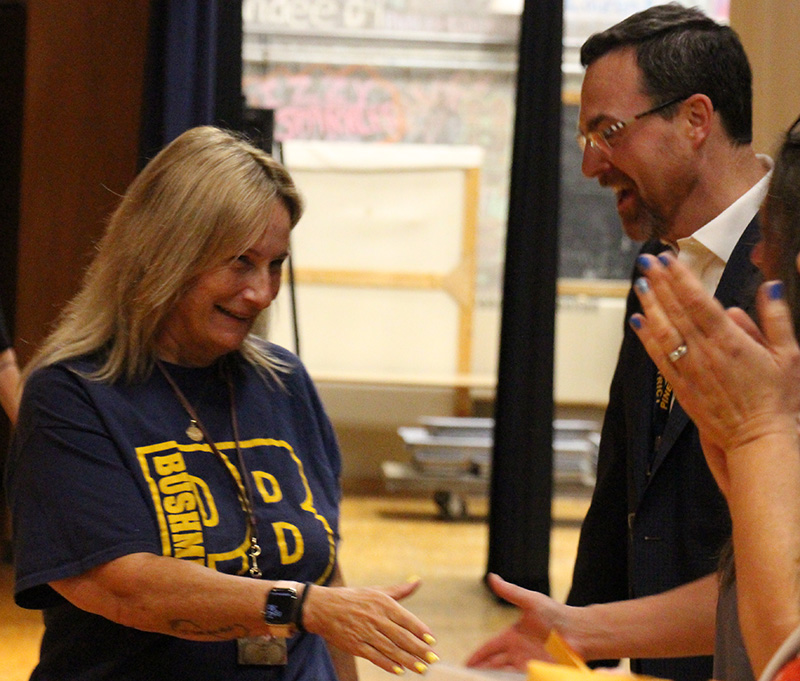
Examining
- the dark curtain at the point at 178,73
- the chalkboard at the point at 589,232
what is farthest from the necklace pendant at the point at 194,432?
the chalkboard at the point at 589,232

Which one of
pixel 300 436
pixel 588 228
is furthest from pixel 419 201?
pixel 300 436

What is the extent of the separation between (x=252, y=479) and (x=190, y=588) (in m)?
0.25

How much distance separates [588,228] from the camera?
8.13 m

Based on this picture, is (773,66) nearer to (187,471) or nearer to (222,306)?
(222,306)

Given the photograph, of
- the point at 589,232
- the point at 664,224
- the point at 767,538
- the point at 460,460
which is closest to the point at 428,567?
the point at 460,460

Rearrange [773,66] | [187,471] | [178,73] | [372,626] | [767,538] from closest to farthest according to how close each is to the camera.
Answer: [767,538], [372,626], [187,471], [773,66], [178,73]

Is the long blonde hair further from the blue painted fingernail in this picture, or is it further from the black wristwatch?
the blue painted fingernail

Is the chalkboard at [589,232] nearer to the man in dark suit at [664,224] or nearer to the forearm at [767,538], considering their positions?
the man in dark suit at [664,224]

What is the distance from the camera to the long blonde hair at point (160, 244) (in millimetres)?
1656

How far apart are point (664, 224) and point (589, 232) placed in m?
6.35

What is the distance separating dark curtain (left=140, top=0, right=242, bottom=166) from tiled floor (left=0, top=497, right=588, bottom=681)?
6.67 ft

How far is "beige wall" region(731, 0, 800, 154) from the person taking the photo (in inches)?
102

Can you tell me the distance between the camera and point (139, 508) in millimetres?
1510

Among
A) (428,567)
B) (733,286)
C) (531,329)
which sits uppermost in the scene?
(733,286)
